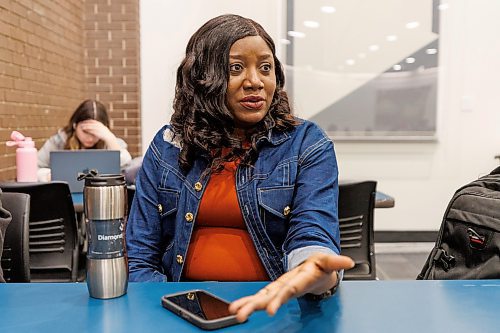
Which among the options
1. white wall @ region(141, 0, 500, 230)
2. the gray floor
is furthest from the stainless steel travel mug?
white wall @ region(141, 0, 500, 230)

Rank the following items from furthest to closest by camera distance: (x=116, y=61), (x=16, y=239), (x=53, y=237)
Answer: (x=116, y=61)
(x=53, y=237)
(x=16, y=239)

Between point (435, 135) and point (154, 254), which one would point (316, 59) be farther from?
point (154, 254)

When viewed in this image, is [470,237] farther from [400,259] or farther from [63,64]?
[63,64]

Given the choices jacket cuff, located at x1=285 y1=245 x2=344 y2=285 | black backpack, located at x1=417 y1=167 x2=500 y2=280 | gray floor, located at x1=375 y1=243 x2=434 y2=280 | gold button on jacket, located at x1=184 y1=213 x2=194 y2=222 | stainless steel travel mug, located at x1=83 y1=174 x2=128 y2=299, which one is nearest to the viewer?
stainless steel travel mug, located at x1=83 y1=174 x2=128 y2=299

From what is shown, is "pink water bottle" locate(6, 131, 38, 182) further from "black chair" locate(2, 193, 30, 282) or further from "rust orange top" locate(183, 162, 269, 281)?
"rust orange top" locate(183, 162, 269, 281)

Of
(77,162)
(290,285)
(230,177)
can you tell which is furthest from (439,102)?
(290,285)

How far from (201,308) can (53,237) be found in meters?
1.65

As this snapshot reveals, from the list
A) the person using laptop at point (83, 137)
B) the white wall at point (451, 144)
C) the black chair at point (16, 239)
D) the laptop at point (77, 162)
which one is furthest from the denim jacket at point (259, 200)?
the white wall at point (451, 144)

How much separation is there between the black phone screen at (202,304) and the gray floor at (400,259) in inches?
116

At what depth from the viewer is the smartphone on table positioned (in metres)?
0.83

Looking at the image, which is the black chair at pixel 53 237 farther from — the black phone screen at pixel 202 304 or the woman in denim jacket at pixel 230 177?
the black phone screen at pixel 202 304

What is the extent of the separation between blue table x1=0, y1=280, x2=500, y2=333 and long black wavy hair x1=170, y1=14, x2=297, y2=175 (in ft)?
1.36

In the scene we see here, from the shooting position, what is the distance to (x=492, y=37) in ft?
15.0

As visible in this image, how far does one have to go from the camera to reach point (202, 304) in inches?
35.9
